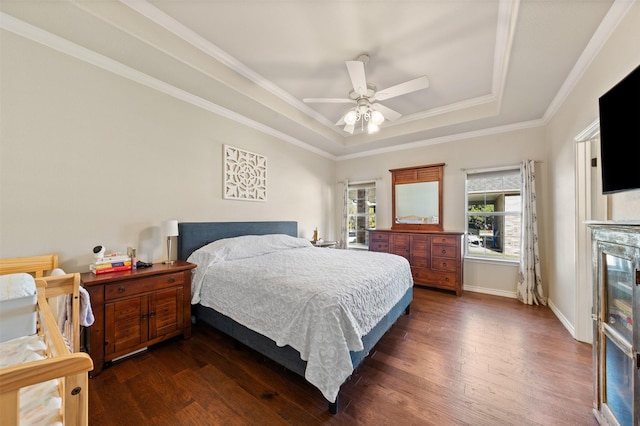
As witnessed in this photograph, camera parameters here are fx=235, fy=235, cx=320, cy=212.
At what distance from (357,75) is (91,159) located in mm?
2662

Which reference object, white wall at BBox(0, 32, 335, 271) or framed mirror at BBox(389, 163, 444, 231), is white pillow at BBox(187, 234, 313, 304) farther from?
framed mirror at BBox(389, 163, 444, 231)


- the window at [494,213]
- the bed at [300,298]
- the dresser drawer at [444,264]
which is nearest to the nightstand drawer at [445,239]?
the dresser drawer at [444,264]

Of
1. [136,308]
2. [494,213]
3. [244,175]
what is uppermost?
[244,175]

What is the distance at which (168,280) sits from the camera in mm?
2285

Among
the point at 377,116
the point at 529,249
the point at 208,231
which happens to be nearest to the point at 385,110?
the point at 377,116

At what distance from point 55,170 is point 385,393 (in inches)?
127

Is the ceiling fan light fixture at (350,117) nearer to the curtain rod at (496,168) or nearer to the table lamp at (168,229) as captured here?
the table lamp at (168,229)

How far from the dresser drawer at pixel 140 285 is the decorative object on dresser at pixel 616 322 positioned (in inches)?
124

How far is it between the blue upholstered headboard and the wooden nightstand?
0.38 metres

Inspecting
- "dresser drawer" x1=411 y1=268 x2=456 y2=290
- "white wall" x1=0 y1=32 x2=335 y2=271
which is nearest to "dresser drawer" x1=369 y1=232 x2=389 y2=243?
"dresser drawer" x1=411 y1=268 x2=456 y2=290

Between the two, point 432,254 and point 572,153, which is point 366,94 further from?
point 432,254

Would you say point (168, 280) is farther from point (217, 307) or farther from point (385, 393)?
point (385, 393)

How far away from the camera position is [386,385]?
178cm

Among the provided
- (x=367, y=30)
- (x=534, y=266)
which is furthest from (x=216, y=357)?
(x=534, y=266)
